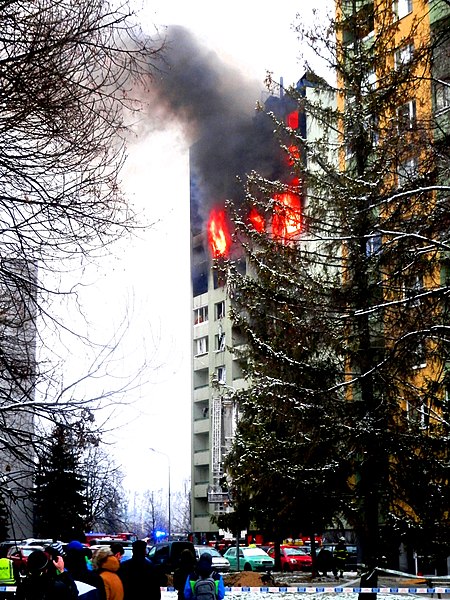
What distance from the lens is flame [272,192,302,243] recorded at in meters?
24.2

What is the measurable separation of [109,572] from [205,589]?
139 cm

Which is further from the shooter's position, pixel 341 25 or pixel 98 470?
pixel 341 25

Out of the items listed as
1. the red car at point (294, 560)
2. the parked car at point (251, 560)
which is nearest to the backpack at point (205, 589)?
the parked car at point (251, 560)

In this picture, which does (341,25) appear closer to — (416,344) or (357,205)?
(357,205)

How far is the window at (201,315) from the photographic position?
3322 inches

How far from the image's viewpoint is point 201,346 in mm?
85125

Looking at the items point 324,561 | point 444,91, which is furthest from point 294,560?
point 444,91

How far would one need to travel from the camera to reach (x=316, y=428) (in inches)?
866

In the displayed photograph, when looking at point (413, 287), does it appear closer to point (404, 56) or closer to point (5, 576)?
point (404, 56)

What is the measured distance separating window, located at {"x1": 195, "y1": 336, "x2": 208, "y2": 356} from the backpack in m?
72.3

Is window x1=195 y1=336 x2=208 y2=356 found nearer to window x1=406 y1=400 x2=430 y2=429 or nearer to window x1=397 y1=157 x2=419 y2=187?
window x1=406 y1=400 x2=430 y2=429

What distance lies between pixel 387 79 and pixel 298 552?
32530mm

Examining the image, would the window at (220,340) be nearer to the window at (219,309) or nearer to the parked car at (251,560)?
the window at (219,309)

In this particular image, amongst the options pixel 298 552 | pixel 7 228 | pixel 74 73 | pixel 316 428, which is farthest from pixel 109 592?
pixel 298 552
